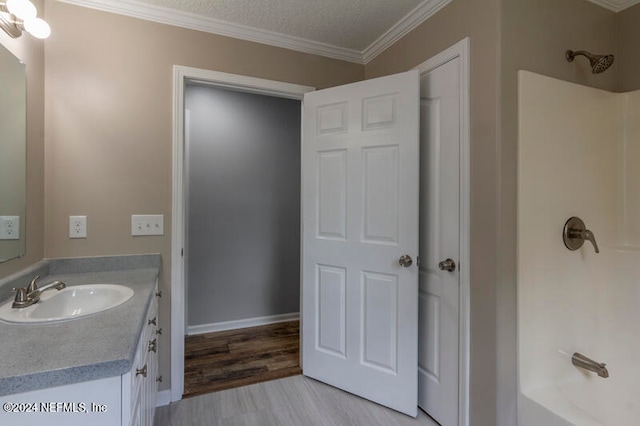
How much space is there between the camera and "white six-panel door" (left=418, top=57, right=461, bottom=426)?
61.9 inches

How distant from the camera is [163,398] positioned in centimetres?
183

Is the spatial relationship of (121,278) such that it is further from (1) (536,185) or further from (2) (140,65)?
(1) (536,185)

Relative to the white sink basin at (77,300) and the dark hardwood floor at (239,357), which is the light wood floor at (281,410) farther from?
the white sink basin at (77,300)

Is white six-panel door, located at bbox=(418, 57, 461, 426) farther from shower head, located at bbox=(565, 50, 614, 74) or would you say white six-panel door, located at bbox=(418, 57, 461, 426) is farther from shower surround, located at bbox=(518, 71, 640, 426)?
shower head, located at bbox=(565, 50, 614, 74)

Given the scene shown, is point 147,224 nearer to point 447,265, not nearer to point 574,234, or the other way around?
point 447,265

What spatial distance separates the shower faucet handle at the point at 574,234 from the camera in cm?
150

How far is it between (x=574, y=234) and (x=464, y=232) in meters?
0.55

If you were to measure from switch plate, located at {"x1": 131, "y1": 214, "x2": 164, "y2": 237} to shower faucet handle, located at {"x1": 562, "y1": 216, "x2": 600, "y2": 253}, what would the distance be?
7.30ft

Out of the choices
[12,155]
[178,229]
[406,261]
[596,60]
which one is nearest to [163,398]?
[178,229]

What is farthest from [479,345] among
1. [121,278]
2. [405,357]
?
[121,278]

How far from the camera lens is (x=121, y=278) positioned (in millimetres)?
1562

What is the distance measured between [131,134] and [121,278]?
84cm

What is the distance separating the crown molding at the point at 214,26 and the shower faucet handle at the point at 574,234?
1802 mm

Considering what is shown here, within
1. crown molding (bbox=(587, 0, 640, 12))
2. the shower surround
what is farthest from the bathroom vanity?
crown molding (bbox=(587, 0, 640, 12))
